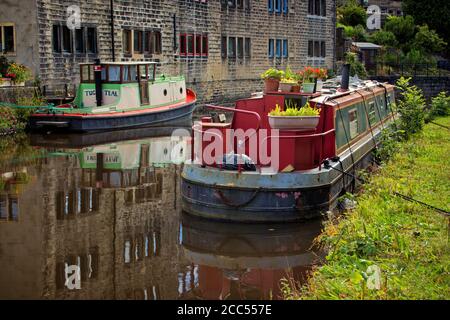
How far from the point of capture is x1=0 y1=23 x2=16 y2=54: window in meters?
23.5

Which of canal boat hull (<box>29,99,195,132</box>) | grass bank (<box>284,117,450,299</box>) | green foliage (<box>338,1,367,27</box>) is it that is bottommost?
grass bank (<box>284,117,450,299</box>)

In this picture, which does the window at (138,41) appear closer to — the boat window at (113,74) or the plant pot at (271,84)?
the boat window at (113,74)

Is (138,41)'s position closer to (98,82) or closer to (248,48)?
(98,82)

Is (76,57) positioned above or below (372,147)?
above

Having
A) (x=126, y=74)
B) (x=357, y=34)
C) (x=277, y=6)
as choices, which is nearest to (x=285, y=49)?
(x=277, y=6)

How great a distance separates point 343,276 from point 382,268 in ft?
1.21

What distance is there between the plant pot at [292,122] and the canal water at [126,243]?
139 centimetres

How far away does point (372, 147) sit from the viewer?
1495 centimetres

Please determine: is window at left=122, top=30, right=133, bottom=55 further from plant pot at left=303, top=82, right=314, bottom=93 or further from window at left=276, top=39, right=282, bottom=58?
plant pot at left=303, top=82, right=314, bottom=93

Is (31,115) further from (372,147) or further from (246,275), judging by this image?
(246,275)

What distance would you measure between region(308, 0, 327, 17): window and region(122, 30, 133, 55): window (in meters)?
16.4

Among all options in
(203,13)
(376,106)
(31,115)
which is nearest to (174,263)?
(376,106)

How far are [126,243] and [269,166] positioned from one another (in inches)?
107

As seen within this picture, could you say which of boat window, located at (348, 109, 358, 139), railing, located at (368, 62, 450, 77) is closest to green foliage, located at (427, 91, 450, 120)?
boat window, located at (348, 109, 358, 139)
